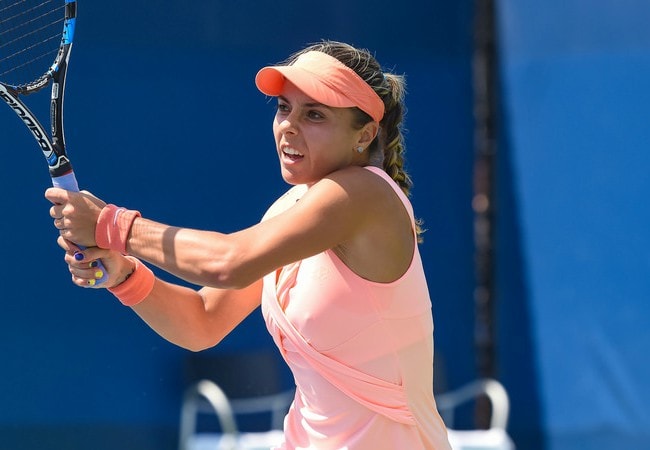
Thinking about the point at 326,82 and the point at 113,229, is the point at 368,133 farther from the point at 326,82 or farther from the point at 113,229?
the point at 113,229

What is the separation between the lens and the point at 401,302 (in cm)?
243

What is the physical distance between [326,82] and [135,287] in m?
0.67

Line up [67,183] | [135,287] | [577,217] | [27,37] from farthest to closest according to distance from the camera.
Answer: [577,217] → [27,37] → [135,287] → [67,183]

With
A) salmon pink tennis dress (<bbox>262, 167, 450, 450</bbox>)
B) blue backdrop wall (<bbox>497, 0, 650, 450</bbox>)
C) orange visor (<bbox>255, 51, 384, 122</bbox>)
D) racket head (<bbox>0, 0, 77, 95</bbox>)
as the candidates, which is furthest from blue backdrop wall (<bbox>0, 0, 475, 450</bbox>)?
salmon pink tennis dress (<bbox>262, 167, 450, 450</bbox>)

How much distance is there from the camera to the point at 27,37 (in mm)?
3400

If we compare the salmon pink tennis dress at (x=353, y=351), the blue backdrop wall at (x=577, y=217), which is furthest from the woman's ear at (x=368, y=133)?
the blue backdrop wall at (x=577, y=217)

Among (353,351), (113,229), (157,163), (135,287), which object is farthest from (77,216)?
(157,163)

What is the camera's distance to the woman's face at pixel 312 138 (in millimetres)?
2473

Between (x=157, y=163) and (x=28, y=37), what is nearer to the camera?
(x=28, y=37)

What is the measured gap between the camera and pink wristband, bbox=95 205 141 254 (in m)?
2.45

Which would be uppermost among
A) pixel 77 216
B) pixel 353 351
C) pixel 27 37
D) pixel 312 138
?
pixel 27 37

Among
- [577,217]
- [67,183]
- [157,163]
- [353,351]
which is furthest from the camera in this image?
[577,217]

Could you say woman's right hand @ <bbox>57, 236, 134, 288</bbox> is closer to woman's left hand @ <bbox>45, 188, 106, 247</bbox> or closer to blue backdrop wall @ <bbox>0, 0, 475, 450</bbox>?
woman's left hand @ <bbox>45, 188, 106, 247</bbox>

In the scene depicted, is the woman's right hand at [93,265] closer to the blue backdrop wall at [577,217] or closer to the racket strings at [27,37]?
the racket strings at [27,37]
